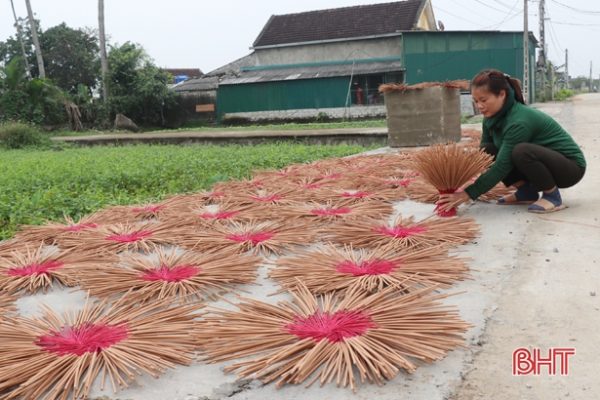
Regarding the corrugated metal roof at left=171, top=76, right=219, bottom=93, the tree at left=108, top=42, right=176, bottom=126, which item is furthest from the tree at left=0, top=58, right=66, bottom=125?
the corrugated metal roof at left=171, top=76, right=219, bottom=93

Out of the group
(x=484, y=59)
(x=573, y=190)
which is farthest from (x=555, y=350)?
(x=484, y=59)

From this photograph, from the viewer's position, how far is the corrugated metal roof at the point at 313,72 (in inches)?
769

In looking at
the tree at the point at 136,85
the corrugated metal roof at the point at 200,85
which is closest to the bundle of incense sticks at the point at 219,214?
the tree at the point at 136,85

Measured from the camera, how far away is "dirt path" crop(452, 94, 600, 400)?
1.09 metres

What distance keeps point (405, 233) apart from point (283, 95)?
18442mm

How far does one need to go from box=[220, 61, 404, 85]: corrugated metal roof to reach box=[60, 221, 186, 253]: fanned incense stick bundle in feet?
56.8

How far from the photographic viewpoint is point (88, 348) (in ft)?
4.23

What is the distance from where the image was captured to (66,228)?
2631 mm

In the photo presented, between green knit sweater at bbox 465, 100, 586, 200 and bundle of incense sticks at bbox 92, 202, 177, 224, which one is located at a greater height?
green knit sweater at bbox 465, 100, 586, 200

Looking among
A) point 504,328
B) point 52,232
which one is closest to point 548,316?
point 504,328

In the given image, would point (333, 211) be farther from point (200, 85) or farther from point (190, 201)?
point (200, 85)

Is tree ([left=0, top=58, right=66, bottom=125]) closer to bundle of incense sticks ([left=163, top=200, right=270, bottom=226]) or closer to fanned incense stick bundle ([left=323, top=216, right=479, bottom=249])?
bundle of incense sticks ([left=163, top=200, right=270, bottom=226])

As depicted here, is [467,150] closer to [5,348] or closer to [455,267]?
[455,267]

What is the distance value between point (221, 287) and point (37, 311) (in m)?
0.55
